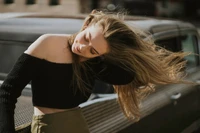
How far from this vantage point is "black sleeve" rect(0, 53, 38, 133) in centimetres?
173

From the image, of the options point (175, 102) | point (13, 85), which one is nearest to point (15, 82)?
point (13, 85)

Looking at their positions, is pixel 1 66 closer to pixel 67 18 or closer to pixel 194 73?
pixel 67 18

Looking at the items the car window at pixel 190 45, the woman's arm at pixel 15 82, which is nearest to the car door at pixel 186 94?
the car window at pixel 190 45

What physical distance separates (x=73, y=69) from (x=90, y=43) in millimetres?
152

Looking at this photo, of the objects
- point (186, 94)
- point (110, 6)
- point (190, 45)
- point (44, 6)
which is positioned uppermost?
point (110, 6)

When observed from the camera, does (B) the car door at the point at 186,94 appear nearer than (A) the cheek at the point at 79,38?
No

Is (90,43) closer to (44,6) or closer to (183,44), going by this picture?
(183,44)

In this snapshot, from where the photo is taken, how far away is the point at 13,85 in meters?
1.76

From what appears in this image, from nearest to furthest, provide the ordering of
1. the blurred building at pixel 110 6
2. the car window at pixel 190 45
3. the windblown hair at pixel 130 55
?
the windblown hair at pixel 130 55 < the car window at pixel 190 45 < the blurred building at pixel 110 6

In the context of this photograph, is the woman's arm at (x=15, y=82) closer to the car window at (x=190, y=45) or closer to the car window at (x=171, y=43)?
the car window at (x=171, y=43)

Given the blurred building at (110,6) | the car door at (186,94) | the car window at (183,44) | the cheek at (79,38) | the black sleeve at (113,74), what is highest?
the cheek at (79,38)

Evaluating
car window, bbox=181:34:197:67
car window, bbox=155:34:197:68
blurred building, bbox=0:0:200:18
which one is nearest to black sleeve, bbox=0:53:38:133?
blurred building, bbox=0:0:200:18

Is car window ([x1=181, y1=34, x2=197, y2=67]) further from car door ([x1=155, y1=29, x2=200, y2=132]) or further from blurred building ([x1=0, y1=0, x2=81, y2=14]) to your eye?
blurred building ([x1=0, y1=0, x2=81, y2=14])

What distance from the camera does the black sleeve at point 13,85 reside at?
1728mm
